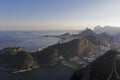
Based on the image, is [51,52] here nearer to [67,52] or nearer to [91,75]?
[67,52]

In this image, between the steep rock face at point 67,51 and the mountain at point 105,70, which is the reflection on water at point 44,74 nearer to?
the steep rock face at point 67,51

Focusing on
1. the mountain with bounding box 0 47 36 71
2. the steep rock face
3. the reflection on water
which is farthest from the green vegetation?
the steep rock face

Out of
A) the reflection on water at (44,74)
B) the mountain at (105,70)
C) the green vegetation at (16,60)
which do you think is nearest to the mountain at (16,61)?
the green vegetation at (16,60)

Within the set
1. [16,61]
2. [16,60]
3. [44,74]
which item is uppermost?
[16,60]

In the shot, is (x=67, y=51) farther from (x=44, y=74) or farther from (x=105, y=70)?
(x=105, y=70)

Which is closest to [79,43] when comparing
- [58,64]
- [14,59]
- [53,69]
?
[58,64]

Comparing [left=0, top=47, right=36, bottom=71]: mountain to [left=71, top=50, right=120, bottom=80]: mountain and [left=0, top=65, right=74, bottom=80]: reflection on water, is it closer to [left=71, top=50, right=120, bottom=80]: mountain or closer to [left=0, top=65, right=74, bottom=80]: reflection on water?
[left=0, top=65, right=74, bottom=80]: reflection on water

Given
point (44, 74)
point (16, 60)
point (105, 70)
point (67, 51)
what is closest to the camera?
point (105, 70)

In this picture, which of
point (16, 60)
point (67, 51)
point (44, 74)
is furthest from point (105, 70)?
point (67, 51)
